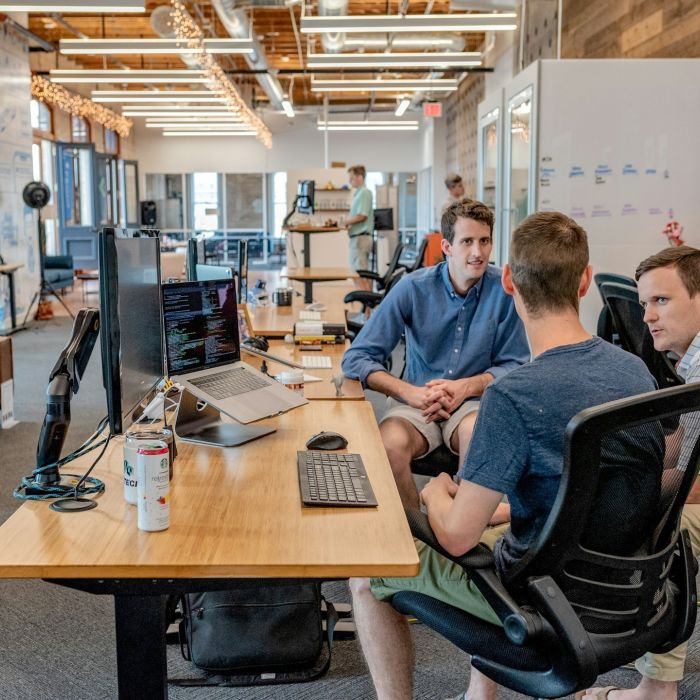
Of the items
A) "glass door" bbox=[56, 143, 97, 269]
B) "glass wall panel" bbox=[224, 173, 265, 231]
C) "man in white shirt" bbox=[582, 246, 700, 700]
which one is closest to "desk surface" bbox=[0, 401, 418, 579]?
"man in white shirt" bbox=[582, 246, 700, 700]

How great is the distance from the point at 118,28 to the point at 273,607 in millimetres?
11874

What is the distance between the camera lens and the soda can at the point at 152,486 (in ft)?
5.28

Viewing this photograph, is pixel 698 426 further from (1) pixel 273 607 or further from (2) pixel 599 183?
(2) pixel 599 183

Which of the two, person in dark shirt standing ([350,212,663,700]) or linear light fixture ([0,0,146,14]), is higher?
linear light fixture ([0,0,146,14])

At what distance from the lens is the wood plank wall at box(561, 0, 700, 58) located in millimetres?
6105

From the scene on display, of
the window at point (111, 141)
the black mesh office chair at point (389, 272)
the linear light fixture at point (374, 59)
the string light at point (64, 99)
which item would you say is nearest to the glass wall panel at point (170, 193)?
the window at point (111, 141)

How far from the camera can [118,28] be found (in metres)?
12.6

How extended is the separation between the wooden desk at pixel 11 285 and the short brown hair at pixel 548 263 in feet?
26.3

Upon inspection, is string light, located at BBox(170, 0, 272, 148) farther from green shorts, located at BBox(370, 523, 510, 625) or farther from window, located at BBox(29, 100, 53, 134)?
green shorts, located at BBox(370, 523, 510, 625)

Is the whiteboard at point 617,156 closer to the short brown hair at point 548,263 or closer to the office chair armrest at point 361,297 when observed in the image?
the office chair armrest at point 361,297

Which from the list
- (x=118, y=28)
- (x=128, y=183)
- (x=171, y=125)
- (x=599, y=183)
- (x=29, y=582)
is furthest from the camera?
(x=128, y=183)

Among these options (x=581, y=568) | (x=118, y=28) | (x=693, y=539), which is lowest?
(x=693, y=539)

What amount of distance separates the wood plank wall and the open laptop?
479 centimetres

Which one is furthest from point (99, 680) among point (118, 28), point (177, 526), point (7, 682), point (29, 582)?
point (118, 28)
